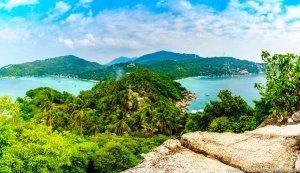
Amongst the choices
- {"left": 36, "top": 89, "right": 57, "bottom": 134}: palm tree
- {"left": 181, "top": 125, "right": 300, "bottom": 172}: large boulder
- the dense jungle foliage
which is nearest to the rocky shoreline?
{"left": 36, "top": 89, "right": 57, "bottom": 134}: palm tree

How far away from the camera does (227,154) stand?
8.59 m

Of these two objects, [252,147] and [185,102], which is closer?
[252,147]

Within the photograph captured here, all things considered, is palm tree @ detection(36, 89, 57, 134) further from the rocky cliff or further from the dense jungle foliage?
the rocky cliff

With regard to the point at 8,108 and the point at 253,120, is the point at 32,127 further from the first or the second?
the point at 253,120

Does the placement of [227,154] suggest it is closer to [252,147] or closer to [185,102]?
[252,147]

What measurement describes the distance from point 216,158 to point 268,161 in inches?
58.0

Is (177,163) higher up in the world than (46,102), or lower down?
higher up

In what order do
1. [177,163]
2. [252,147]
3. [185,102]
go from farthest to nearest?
[185,102] < [252,147] < [177,163]

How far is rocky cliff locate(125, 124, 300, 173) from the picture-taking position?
7785 mm

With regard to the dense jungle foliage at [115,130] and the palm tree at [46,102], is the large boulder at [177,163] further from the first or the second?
the palm tree at [46,102]

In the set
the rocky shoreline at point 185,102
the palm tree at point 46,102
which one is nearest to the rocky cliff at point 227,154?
the palm tree at point 46,102

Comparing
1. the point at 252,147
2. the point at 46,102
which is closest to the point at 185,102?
the point at 46,102

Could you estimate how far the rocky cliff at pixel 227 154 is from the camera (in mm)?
7785

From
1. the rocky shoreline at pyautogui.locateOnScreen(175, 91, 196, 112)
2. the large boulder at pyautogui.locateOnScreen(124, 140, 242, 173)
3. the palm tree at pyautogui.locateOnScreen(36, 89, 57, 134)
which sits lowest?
the rocky shoreline at pyautogui.locateOnScreen(175, 91, 196, 112)
